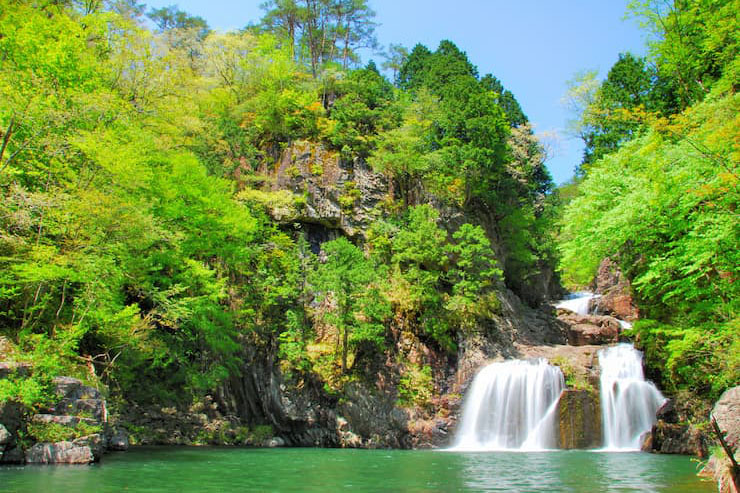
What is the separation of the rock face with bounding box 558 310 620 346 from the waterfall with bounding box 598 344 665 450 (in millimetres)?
4719

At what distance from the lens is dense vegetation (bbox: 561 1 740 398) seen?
13.6 m

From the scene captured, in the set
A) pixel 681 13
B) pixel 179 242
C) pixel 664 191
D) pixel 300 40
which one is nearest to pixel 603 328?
pixel 664 191

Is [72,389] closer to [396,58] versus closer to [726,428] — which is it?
[726,428]

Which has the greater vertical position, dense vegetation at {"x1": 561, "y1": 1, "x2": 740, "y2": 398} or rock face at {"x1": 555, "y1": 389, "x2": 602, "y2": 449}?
dense vegetation at {"x1": 561, "y1": 1, "x2": 740, "y2": 398}

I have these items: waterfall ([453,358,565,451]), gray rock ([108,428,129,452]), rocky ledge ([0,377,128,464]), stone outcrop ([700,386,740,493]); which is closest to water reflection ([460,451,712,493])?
stone outcrop ([700,386,740,493])

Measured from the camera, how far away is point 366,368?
21984 mm

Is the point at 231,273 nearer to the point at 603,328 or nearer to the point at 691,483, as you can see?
the point at 603,328

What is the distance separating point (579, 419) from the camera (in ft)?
61.0

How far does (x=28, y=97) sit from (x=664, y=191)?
17080 millimetres

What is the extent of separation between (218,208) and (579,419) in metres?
15.0

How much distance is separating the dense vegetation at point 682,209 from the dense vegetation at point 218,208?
5954mm

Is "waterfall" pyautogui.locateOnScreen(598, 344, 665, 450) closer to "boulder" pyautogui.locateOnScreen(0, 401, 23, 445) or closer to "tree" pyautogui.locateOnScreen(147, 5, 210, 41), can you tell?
"boulder" pyautogui.locateOnScreen(0, 401, 23, 445)

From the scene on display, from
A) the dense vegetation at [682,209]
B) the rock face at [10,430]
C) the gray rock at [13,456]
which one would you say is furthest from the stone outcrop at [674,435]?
the rock face at [10,430]

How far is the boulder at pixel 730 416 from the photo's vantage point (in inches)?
416
